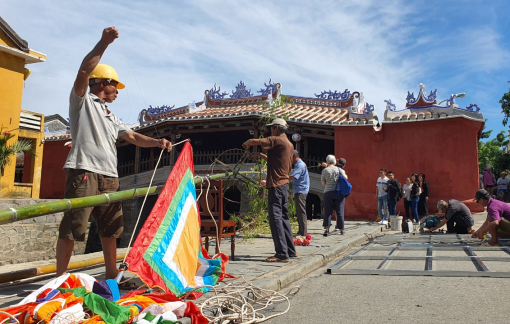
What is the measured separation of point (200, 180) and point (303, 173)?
321 cm

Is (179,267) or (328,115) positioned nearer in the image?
(179,267)

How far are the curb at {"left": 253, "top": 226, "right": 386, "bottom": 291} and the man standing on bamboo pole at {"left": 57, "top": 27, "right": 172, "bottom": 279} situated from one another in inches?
53.8

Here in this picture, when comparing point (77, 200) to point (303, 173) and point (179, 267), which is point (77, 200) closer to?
point (179, 267)

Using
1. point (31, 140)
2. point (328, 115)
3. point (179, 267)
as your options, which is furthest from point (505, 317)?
point (31, 140)

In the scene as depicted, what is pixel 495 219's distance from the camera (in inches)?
262

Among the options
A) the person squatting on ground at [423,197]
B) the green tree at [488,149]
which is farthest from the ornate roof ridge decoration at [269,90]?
the green tree at [488,149]

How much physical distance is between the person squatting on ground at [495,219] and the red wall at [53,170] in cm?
2010

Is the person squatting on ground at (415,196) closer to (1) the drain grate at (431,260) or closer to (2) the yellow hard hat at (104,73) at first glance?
(1) the drain grate at (431,260)

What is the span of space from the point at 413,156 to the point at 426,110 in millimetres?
1751

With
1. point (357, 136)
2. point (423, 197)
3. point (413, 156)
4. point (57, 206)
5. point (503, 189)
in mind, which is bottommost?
point (57, 206)

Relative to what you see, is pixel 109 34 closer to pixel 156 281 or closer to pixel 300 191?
pixel 156 281

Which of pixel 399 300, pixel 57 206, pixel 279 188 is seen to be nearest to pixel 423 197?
pixel 279 188

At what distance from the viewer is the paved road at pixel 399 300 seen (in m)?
2.93

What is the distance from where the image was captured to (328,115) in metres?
17.7
